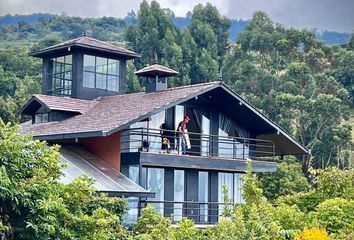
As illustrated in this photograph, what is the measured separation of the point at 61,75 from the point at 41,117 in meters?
2.44

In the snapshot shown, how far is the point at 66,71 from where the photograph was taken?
98.3 feet

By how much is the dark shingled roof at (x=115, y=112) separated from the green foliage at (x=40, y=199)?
5.44m

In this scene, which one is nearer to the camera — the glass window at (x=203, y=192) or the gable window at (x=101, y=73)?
the glass window at (x=203, y=192)

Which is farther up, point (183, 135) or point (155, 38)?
point (155, 38)

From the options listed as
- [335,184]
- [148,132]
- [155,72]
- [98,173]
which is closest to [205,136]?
[148,132]

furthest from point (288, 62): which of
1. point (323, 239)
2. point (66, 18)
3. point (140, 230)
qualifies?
point (66, 18)

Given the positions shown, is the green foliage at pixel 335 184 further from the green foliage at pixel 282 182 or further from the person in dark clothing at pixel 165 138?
the green foliage at pixel 282 182

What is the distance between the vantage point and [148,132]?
993 inches

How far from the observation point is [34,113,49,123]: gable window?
2809 cm

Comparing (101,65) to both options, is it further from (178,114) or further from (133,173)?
(133,173)

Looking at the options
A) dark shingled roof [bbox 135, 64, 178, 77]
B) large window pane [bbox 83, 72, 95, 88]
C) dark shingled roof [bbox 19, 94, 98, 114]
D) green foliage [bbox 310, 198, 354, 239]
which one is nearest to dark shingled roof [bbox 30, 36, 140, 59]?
large window pane [bbox 83, 72, 95, 88]

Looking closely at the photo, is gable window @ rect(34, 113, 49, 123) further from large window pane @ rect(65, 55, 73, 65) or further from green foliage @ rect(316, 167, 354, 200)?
green foliage @ rect(316, 167, 354, 200)

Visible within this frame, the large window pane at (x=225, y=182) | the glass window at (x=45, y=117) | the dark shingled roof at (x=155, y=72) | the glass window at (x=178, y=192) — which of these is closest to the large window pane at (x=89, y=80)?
the glass window at (x=45, y=117)

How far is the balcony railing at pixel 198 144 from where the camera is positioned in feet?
83.1
